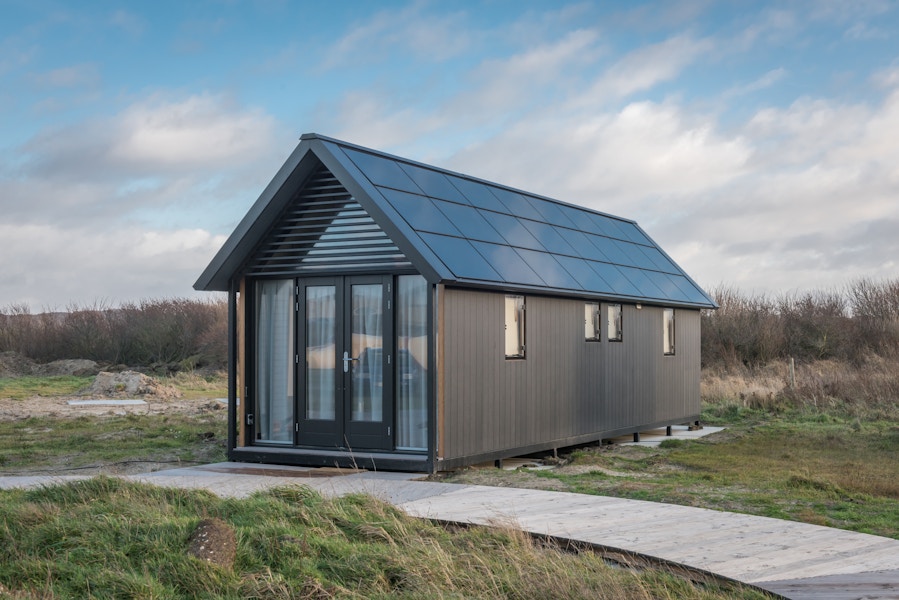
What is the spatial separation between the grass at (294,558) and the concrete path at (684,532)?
365 mm

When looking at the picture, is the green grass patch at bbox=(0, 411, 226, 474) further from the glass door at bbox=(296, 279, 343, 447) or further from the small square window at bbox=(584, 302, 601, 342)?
the small square window at bbox=(584, 302, 601, 342)

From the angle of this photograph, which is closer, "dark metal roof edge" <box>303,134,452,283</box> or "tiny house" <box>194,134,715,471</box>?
"dark metal roof edge" <box>303,134,452,283</box>

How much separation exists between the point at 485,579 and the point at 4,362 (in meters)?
32.8

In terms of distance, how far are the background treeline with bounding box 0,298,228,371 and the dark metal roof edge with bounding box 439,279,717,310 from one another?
20650mm

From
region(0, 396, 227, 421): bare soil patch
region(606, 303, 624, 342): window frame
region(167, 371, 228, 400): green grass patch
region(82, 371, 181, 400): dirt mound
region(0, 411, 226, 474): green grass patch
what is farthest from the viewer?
region(167, 371, 228, 400): green grass patch

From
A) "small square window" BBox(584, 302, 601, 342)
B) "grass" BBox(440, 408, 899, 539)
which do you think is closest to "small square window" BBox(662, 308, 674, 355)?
"grass" BBox(440, 408, 899, 539)

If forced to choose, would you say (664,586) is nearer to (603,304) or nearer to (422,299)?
(422,299)

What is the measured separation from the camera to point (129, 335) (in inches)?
1415

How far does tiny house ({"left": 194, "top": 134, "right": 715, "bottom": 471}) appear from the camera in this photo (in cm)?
1166

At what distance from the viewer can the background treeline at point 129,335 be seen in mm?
35375

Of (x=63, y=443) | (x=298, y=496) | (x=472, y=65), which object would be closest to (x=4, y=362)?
(x=63, y=443)

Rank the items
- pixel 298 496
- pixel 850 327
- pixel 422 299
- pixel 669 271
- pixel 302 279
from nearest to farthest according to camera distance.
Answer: pixel 298 496
pixel 422 299
pixel 302 279
pixel 669 271
pixel 850 327

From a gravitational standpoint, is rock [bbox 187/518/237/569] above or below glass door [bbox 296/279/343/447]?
below

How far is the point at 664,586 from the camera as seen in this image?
19.5 ft
